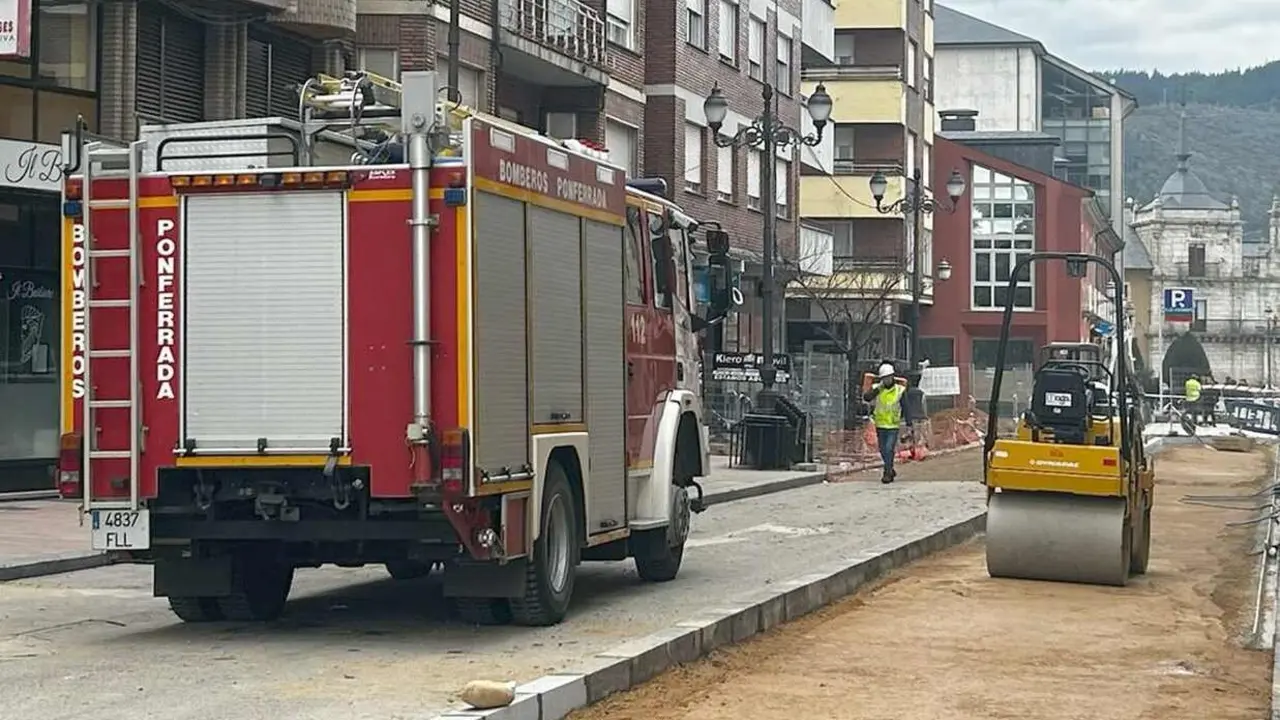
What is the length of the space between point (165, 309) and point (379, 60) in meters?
17.1

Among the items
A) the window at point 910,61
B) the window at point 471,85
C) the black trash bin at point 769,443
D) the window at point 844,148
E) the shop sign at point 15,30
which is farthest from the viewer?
the window at point 910,61

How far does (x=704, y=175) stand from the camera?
134 feet

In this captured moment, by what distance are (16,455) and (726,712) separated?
16266 mm

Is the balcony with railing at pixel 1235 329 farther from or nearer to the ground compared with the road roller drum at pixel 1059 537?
farther from the ground

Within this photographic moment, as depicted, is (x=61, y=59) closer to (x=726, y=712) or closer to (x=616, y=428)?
(x=616, y=428)

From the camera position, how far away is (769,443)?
3366cm

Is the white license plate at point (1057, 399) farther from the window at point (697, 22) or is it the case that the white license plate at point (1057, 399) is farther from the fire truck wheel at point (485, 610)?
the window at point (697, 22)

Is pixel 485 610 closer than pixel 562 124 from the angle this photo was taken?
Yes

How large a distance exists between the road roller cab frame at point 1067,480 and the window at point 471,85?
1395 cm

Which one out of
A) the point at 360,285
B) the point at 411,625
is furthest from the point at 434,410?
the point at 411,625

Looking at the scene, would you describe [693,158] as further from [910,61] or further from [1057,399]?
[910,61]

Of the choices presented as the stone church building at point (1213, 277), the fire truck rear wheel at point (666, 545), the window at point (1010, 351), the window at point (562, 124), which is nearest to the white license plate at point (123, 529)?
the fire truck rear wheel at point (666, 545)

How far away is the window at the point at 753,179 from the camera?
145 ft

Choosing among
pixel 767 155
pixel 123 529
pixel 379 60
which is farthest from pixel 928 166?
pixel 123 529
